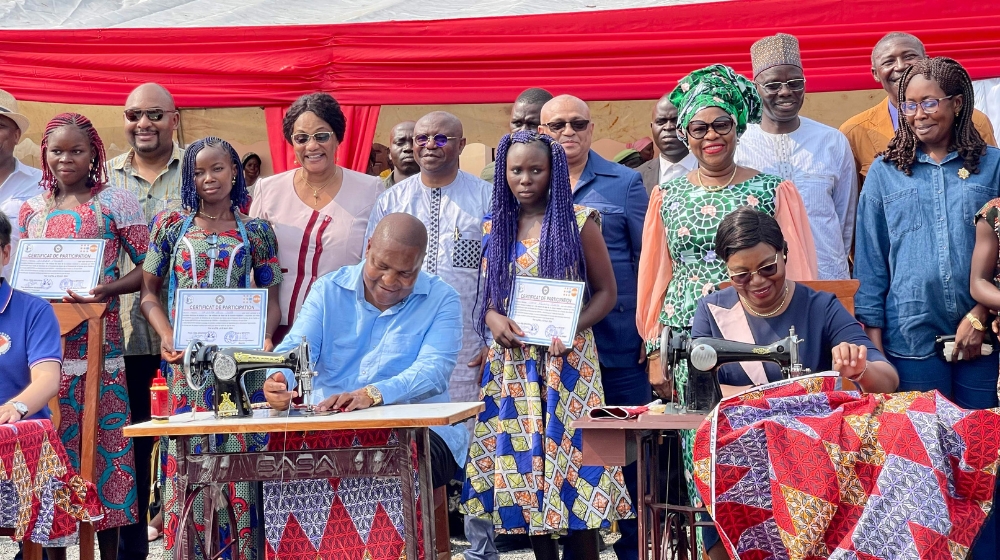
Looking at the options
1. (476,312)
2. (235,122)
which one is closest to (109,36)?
(235,122)

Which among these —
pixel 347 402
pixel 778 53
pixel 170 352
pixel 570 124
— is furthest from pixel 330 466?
pixel 778 53

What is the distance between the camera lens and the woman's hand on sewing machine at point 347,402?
4.62 m

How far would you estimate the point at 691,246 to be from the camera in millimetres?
5215

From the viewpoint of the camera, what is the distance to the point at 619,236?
604 centimetres

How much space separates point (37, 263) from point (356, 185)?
5.40ft

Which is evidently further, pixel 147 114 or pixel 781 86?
pixel 147 114

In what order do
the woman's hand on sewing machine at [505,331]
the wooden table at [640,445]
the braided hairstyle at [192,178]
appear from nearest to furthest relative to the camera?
the wooden table at [640,445]
the woman's hand on sewing machine at [505,331]
the braided hairstyle at [192,178]

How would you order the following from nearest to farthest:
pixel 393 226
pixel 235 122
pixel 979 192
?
pixel 393 226, pixel 979 192, pixel 235 122

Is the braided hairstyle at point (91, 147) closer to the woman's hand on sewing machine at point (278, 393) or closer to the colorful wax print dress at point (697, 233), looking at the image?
the woman's hand on sewing machine at point (278, 393)

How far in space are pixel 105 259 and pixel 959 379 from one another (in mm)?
4114

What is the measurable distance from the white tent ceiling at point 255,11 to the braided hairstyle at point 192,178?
8.91ft

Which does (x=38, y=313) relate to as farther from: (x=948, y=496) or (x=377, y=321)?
(x=948, y=496)

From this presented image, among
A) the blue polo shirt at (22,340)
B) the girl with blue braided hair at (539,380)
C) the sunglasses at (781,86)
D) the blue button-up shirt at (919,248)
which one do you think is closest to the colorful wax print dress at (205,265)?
the blue polo shirt at (22,340)

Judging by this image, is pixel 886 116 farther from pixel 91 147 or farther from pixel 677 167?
pixel 91 147
